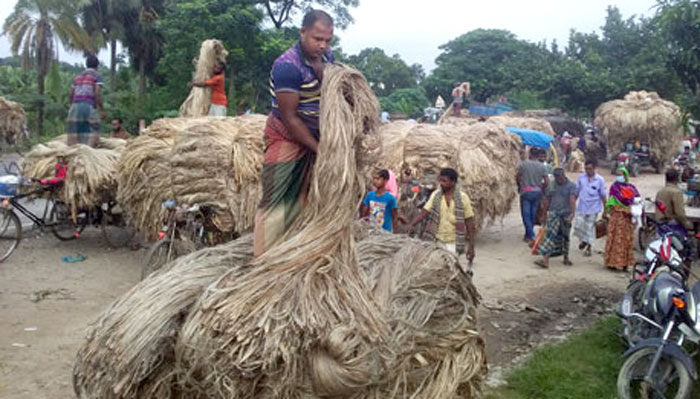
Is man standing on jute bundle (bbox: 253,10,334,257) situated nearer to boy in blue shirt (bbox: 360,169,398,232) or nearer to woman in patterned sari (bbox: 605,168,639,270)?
boy in blue shirt (bbox: 360,169,398,232)

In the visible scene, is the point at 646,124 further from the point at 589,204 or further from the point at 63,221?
the point at 63,221

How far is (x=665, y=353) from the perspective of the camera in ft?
15.0

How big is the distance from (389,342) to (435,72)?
41.4 m

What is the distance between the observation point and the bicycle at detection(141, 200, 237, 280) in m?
6.87

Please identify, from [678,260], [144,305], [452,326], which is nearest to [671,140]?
[678,260]

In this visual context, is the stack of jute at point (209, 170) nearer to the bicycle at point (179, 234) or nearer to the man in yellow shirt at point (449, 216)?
the bicycle at point (179, 234)

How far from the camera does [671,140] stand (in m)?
20.5

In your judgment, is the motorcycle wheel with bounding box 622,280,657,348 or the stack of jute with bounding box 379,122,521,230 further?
the stack of jute with bounding box 379,122,521,230

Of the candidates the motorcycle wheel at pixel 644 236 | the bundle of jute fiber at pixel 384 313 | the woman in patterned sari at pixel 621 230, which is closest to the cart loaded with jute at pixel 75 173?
the bundle of jute fiber at pixel 384 313

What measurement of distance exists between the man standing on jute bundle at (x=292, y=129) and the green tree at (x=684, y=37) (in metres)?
5.64

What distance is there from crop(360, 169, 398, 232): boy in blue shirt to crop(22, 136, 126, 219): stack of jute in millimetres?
3654

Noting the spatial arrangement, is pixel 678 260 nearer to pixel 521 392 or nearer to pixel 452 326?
pixel 521 392

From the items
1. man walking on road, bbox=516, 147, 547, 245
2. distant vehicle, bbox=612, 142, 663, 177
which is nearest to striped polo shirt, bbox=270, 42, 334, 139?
man walking on road, bbox=516, 147, 547, 245

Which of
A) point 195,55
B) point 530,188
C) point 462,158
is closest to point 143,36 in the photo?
point 195,55
